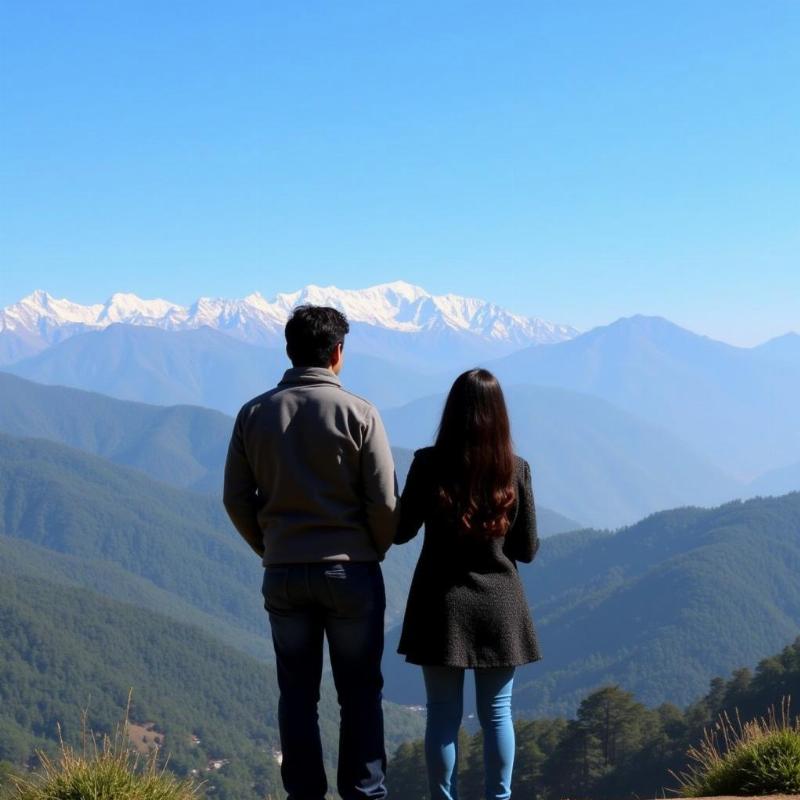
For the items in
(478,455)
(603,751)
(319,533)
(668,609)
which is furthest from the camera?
(668,609)

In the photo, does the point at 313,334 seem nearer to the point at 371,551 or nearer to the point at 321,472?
the point at 321,472

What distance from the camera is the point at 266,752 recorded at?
391ft

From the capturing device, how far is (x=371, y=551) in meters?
5.03

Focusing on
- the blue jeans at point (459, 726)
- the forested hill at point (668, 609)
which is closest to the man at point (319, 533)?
the blue jeans at point (459, 726)

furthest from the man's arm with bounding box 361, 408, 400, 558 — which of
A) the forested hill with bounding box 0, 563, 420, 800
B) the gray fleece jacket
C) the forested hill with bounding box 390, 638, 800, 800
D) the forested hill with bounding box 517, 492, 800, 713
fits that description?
the forested hill with bounding box 517, 492, 800, 713

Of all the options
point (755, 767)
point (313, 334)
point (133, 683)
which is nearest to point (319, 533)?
point (313, 334)

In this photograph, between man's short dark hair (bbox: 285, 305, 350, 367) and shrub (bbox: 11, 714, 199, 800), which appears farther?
shrub (bbox: 11, 714, 199, 800)

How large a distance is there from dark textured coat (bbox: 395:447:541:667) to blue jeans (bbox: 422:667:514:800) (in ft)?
0.53

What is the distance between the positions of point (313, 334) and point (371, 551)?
1.14 metres

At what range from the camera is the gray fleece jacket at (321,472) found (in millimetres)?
4949

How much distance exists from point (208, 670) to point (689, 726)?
100892mm

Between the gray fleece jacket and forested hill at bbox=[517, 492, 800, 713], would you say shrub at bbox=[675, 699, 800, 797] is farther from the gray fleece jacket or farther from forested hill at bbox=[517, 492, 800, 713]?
forested hill at bbox=[517, 492, 800, 713]

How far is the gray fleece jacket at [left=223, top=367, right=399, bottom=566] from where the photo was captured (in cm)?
495

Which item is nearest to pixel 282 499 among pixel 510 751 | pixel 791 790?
pixel 510 751
